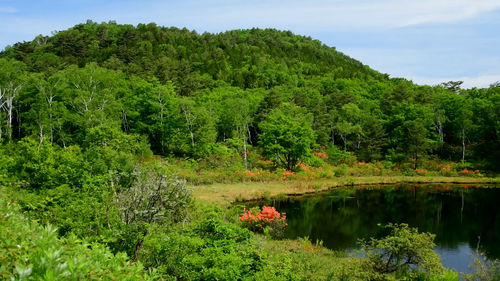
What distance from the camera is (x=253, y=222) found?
22.6 metres

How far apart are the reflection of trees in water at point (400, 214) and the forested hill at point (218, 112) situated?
32.1ft

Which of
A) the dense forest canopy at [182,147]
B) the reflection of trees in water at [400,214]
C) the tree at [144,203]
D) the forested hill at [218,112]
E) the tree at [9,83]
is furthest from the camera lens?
the forested hill at [218,112]

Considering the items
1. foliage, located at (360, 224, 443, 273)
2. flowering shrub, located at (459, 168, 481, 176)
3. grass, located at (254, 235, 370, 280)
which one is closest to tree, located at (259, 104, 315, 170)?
flowering shrub, located at (459, 168, 481, 176)

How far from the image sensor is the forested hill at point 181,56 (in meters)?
66.2

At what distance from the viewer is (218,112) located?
51438 mm

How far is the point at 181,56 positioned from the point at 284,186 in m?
62.1

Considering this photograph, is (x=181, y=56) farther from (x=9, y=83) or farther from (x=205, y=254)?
(x=205, y=254)

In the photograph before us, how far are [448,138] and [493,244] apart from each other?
4146 centimetres

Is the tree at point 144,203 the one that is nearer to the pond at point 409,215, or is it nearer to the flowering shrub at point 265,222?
the flowering shrub at point 265,222

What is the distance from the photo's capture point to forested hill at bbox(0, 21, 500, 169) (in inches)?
1657

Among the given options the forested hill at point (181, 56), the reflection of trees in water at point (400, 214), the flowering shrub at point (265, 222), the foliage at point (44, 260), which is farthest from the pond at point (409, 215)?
the forested hill at point (181, 56)

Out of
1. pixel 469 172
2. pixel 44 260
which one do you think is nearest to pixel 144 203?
pixel 44 260

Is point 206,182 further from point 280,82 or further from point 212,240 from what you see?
point 280,82

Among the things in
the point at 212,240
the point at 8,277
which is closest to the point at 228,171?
the point at 212,240
